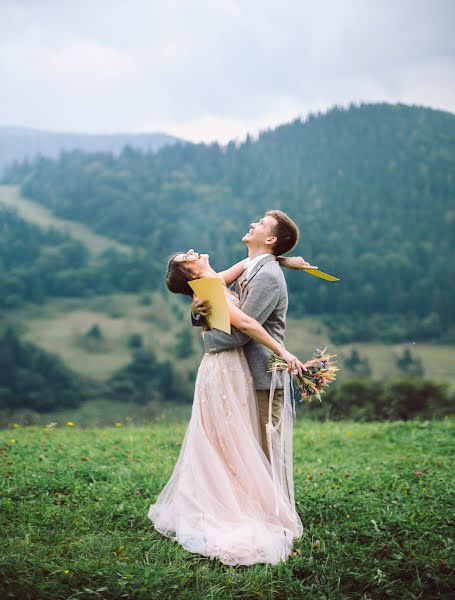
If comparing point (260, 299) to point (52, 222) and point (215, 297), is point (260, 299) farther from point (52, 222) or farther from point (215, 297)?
point (52, 222)

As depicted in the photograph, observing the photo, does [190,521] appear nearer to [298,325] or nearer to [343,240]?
[298,325]

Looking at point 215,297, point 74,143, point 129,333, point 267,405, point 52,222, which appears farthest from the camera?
point 74,143

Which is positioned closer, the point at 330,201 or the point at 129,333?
the point at 330,201

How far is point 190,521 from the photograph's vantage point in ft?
13.9

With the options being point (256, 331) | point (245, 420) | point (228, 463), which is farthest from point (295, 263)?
point (228, 463)

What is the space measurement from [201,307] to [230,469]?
1.07 m

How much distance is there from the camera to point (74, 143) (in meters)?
63.7

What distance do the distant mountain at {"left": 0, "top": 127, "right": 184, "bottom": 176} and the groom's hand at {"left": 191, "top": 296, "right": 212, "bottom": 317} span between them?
60.5 meters

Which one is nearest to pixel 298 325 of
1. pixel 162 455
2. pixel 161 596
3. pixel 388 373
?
pixel 388 373

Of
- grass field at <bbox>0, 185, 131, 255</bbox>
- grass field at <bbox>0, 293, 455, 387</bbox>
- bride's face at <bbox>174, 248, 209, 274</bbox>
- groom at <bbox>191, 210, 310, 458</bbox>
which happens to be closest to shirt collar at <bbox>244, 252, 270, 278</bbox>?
groom at <bbox>191, 210, 310, 458</bbox>

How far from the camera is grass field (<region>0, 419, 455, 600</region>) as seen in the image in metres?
3.68

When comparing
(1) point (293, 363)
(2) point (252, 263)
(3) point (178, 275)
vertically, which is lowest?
(1) point (293, 363)

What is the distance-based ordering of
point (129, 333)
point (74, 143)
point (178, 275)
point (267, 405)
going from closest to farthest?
point (178, 275)
point (267, 405)
point (129, 333)
point (74, 143)

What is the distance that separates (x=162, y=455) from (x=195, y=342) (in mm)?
42318
